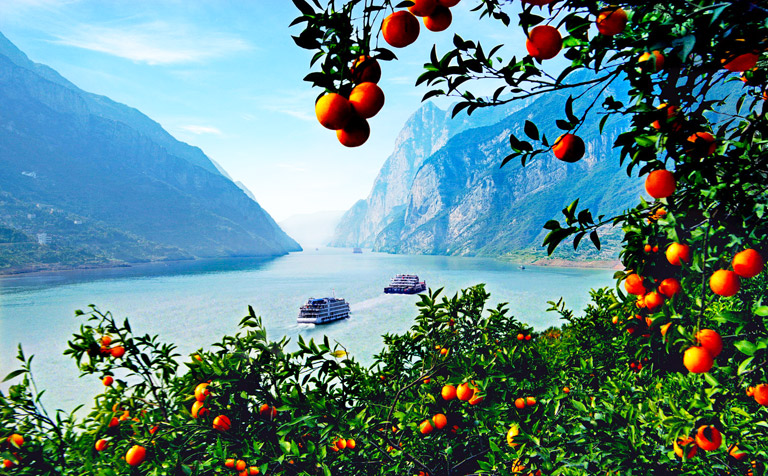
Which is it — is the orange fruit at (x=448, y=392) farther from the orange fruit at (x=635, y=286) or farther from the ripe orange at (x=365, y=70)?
the ripe orange at (x=365, y=70)

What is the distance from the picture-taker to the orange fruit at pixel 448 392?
2.92m

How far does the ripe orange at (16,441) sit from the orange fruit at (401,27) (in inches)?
144

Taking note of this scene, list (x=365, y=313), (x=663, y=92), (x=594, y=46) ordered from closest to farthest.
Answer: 1. (x=594, y=46)
2. (x=663, y=92)
3. (x=365, y=313)

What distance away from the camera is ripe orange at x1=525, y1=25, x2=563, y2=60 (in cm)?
122

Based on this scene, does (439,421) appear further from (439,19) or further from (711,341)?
(439,19)

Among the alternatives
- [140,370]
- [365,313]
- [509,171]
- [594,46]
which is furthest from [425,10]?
[509,171]

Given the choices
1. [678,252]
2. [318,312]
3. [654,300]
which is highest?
[678,252]

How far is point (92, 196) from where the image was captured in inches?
5118

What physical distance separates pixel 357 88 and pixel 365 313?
137ft

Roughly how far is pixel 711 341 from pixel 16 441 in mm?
4248

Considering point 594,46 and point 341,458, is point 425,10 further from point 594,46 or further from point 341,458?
point 341,458

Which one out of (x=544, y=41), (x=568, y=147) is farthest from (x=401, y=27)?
(x=568, y=147)

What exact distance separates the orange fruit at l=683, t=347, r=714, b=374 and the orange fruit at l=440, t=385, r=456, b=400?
5.55 feet

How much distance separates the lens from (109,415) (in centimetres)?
279
